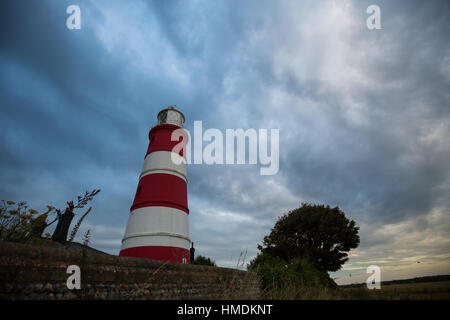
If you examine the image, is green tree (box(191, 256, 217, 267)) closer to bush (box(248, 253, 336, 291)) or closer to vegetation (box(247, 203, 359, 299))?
bush (box(248, 253, 336, 291))

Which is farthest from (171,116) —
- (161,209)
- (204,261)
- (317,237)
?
(317,237)

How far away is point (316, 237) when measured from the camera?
789 inches

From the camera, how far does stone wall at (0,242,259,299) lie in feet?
8.36

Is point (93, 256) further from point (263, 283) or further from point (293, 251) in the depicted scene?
point (293, 251)

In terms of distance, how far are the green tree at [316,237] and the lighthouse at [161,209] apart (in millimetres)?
12794

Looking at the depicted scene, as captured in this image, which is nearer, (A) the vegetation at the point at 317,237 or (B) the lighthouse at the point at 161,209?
(B) the lighthouse at the point at 161,209

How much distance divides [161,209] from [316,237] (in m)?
16.3

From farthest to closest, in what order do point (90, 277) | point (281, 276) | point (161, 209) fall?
1. point (161, 209)
2. point (281, 276)
3. point (90, 277)

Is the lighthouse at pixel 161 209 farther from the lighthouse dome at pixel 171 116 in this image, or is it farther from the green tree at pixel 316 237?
the green tree at pixel 316 237

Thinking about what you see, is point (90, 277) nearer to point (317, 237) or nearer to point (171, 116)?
point (171, 116)

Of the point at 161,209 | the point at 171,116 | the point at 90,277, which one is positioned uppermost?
the point at 171,116

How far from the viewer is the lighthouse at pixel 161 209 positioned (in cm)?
909

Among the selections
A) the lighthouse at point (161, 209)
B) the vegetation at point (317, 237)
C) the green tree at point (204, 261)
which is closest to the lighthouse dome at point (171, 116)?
the lighthouse at point (161, 209)
